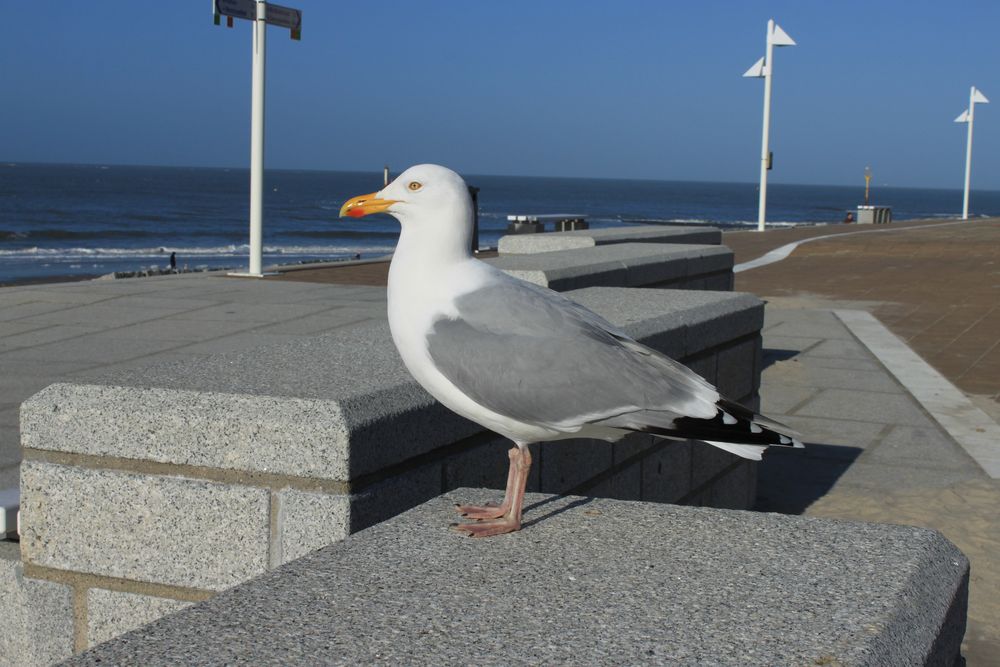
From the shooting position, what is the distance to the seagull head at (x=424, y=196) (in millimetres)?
2736

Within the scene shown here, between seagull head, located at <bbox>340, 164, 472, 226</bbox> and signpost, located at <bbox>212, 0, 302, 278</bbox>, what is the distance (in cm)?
1194

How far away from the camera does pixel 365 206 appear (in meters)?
2.78

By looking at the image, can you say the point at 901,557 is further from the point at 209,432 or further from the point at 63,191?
the point at 63,191

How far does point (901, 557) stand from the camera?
2.51 metres

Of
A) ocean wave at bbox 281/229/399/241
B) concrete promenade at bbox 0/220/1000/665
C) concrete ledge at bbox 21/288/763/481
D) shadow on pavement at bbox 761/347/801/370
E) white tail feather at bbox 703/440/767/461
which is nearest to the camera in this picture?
white tail feather at bbox 703/440/767/461

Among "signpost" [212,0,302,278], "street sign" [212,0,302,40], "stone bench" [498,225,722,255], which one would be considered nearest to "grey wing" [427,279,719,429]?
"stone bench" [498,225,722,255]

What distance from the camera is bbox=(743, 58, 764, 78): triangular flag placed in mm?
31500

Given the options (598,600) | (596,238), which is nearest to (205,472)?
(598,600)

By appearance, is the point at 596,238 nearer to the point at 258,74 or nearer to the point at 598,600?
the point at 258,74

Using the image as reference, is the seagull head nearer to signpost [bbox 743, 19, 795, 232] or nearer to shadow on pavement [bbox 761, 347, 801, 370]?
shadow on pavement [bbox 761, 347, 801, 370]

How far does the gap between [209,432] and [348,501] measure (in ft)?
1.41

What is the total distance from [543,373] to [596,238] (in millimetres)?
7270

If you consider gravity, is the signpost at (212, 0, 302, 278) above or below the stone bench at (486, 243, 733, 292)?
above

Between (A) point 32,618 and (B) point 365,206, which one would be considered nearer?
(B) point 365,206
